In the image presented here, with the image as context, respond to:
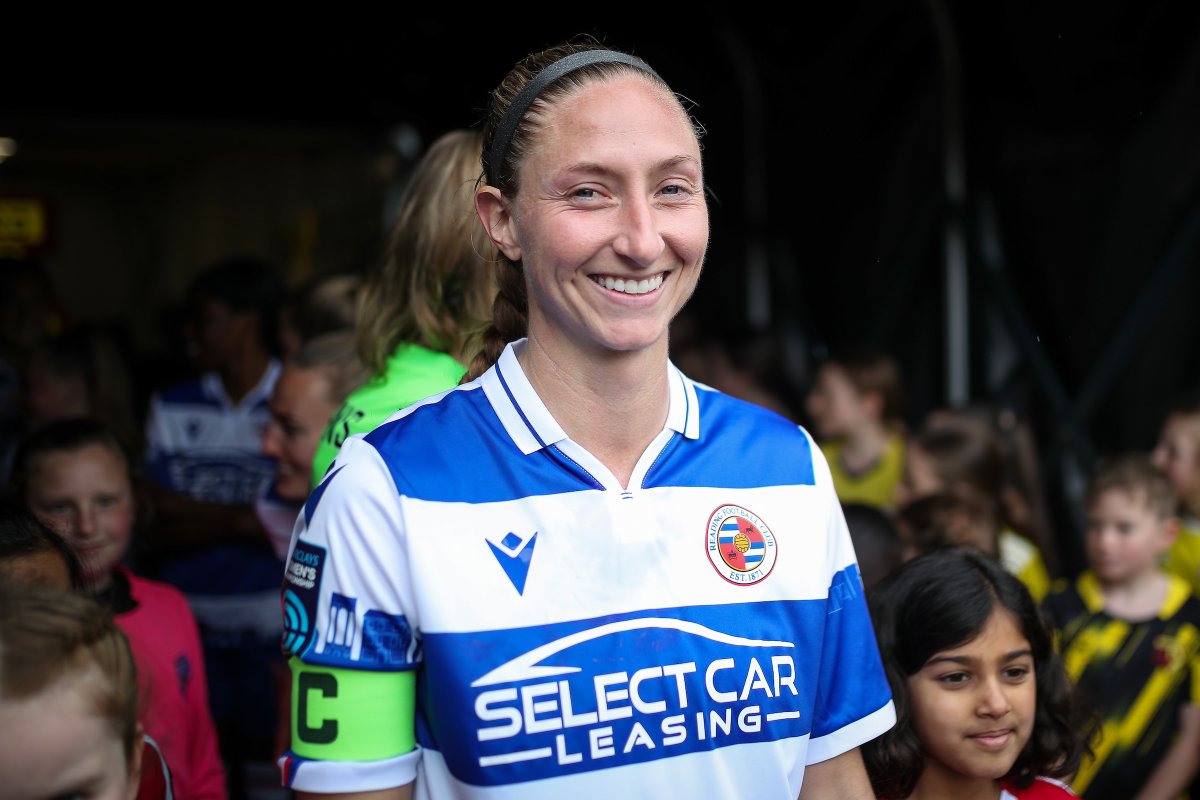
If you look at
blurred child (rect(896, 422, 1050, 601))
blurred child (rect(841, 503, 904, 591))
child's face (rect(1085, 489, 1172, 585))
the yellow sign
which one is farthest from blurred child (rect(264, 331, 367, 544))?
the yellow sign

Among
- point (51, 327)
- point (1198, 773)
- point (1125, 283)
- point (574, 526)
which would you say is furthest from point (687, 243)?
point (51, 327)

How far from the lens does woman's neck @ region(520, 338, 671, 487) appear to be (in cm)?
165

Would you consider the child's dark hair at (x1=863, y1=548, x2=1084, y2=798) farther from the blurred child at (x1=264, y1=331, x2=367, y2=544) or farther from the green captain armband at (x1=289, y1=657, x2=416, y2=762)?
the blurred child at (x1=264, y1=331, x2=367, y2=544)

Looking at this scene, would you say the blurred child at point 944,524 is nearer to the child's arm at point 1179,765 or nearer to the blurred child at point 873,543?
the blurred child at point 873,543

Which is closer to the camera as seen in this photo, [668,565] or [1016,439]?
[668,565]

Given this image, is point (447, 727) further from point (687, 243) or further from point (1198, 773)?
point (1198, 773)

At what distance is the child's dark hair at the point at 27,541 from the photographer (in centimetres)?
207

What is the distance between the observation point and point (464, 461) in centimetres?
158

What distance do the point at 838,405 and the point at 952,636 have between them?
10.1 feet

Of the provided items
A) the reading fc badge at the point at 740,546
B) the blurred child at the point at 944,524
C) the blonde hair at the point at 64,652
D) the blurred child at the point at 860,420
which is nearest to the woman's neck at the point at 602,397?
the reading fc badge at the point at 740,546

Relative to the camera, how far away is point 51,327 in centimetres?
597

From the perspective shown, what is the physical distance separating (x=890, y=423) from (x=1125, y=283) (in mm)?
1069

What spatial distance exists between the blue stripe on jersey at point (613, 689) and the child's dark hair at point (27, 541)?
0.90 meters

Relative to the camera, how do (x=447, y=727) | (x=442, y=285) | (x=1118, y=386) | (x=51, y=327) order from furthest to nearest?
(x=51, y=327) → (x=1118, y=386) → (x=442, y=285) → (x=447, y=727)
